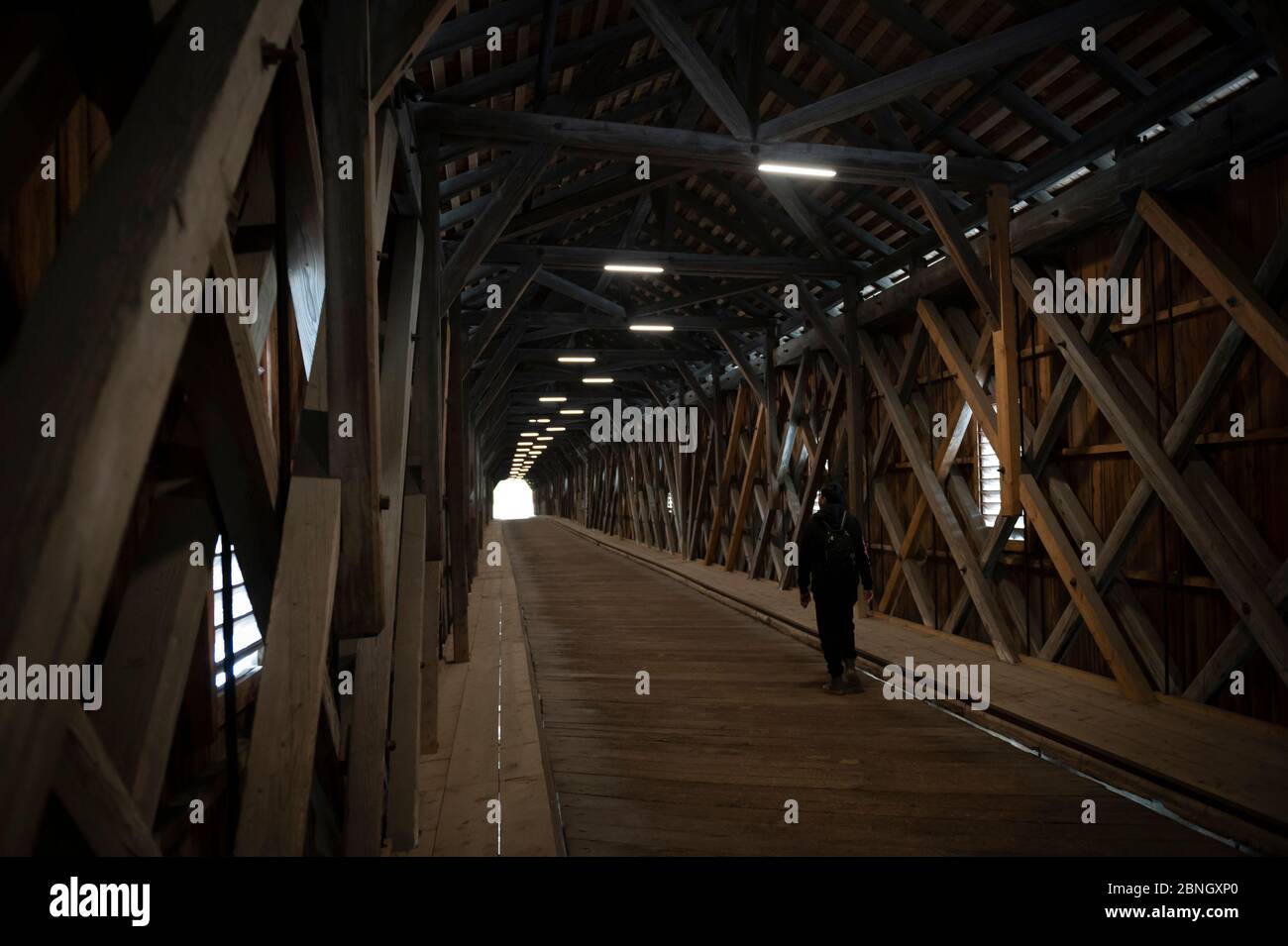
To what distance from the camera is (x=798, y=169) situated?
646 centimetres

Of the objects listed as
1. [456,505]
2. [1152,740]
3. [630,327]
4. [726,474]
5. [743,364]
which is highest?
[630,327]

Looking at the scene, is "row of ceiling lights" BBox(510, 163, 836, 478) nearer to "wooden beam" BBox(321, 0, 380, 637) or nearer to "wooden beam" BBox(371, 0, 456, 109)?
"wooden beam" BBox(371, 0, 456, 109)

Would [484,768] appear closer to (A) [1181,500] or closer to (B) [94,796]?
(B) [94,796]

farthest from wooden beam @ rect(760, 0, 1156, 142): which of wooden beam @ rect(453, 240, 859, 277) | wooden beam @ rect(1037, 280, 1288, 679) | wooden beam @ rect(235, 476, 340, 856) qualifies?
wooden beam @ rect(235, 476, 340, 856)

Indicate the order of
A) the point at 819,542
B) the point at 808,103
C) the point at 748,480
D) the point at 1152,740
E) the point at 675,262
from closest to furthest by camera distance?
the point at 1152,740
the point at 819,542
the point at 808,103
the point at 675,262
the point at 748,480

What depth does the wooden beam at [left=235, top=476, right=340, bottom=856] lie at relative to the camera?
5.92 ft

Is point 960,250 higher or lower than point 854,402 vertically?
higher

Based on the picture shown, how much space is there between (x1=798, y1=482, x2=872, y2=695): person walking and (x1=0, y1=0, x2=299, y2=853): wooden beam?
216 inches

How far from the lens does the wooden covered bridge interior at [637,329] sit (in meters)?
1.27

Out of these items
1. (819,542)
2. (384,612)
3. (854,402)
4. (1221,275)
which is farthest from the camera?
(854,402)

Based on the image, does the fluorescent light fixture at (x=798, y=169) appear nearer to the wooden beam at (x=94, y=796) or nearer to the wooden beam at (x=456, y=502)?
the wooden beam at (x=456, y=502)

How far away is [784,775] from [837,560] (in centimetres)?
226

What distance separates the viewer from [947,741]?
4871 millimetres

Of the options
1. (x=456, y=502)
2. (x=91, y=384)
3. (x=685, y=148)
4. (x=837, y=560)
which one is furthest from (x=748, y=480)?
(x=91, y=384)
